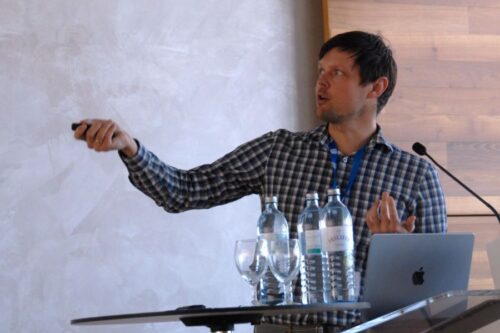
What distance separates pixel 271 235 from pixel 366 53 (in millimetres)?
806

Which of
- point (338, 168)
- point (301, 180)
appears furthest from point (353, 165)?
point (301, 180)

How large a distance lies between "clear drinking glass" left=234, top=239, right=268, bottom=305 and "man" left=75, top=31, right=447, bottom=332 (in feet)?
1.69

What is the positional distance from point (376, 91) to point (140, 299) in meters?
1.16

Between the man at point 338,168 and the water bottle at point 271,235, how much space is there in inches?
9.2

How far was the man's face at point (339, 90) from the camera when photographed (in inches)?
103

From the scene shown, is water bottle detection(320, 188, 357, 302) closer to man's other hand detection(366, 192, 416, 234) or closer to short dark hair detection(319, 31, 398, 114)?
man's other hand detection(366, 192, 416, 234)

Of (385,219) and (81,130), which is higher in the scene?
(81,130)

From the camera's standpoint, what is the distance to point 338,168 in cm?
258

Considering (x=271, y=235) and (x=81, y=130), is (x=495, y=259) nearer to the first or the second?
(x=271, y=235)

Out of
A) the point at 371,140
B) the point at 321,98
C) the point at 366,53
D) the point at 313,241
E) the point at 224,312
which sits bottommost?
the point at 224,312

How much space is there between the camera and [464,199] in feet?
11.7

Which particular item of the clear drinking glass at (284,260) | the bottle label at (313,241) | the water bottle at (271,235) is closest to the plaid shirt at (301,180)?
the water bottle at (271,235)

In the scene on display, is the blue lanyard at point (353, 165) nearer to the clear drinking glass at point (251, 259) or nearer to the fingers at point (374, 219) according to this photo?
the fingers at point (374, 219)

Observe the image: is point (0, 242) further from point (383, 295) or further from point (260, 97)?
point (383, 295)
